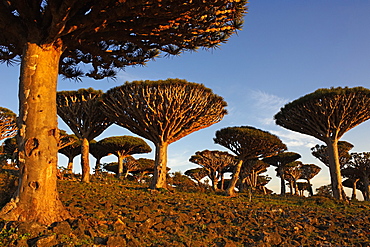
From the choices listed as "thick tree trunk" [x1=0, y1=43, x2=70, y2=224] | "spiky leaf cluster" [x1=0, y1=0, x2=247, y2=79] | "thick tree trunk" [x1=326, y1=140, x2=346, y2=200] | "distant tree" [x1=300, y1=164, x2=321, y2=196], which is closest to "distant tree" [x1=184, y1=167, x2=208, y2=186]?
"distant tree" [x1=300, y1=164, x2=321, y2=196]

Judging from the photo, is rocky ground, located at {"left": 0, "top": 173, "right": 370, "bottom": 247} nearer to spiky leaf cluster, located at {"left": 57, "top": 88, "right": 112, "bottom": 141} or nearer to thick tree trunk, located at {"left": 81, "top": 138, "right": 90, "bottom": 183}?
thick tree trunk, located at {"left": 81, "top": 138, "right": 90, "bottom": 183}

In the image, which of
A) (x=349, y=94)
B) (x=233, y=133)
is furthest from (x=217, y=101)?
(x=349, y=94)

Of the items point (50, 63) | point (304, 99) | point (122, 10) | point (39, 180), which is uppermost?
point (304, 99)

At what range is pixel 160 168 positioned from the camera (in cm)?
1811

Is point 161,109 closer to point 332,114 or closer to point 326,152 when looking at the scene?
point 332,114

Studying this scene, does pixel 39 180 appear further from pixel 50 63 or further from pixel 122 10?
pixel 122 10

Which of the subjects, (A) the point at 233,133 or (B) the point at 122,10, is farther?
(A) the point at 233,133

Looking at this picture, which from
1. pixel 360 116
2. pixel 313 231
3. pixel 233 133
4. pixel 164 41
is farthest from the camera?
pixel 233 133

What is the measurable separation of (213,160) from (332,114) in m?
17.8

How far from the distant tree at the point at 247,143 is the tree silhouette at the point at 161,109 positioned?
2802mm

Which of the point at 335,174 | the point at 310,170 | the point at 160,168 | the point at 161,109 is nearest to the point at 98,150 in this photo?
the point at 160,168

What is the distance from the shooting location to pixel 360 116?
19.6m

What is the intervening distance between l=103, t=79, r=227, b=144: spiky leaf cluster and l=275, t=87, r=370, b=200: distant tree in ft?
20.3

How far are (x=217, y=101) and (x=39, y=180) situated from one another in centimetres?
1468
